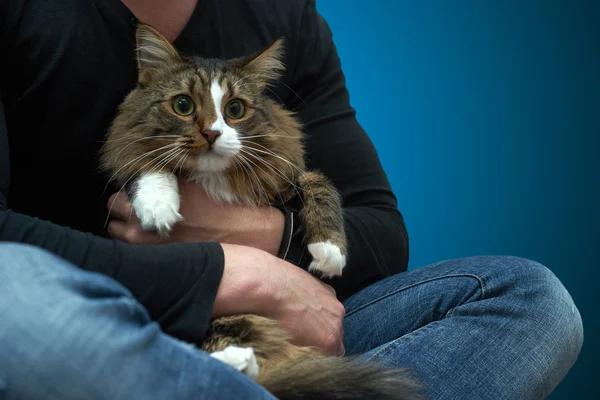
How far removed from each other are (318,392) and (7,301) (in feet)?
1.47

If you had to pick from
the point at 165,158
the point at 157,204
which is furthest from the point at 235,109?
the point at 157,204

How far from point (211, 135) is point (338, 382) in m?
0.60

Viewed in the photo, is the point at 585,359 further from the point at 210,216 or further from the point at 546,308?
the point at 210,216

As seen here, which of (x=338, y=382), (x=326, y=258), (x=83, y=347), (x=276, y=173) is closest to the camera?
(x=83, y=347)

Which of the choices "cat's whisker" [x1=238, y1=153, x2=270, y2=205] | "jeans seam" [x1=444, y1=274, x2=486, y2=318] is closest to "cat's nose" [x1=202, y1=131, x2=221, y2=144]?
"cat's whisker" [x1=238, y1=153, x2=270, y2=205]

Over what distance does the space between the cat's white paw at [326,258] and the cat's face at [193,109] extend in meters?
0.27

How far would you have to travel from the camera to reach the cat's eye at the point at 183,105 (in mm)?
1422

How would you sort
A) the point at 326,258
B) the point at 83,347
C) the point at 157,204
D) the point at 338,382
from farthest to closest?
the point at 326,258
the point at 157,204
the point at 338,382
the point at 83,347

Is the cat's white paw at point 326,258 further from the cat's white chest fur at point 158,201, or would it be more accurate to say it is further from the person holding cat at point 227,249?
the cat's white chest fur at point 158,201

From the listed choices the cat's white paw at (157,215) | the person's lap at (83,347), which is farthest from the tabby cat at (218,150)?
the person's lap at (83,347)

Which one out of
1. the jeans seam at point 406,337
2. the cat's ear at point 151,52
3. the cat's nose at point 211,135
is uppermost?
the cat's ear at point 151,52

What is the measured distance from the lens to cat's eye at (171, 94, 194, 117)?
142 centimetres

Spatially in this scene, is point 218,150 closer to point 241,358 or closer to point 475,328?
point 241,358

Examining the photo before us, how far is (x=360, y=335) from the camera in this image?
1.49 m
